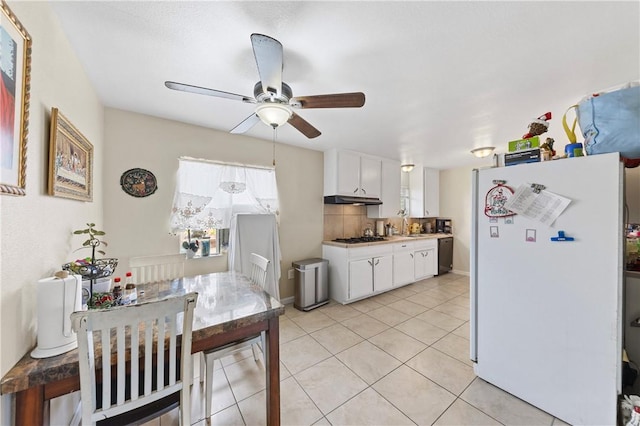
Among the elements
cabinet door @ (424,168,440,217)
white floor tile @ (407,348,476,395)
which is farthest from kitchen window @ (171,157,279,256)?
cabinet door @ (424,168,440,217)

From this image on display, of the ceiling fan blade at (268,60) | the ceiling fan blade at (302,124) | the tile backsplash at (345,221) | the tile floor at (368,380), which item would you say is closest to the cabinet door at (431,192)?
the tile backsplash at (345,221)

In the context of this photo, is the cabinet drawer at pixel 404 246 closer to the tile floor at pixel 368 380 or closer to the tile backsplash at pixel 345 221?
the tile backsplash at pixel 345 221

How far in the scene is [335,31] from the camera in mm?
1303

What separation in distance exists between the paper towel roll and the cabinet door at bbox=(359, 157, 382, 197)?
3533 millimetres

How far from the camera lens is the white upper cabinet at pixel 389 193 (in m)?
4.32

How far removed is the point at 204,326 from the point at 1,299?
707 mm

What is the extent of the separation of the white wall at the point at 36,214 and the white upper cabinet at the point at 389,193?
12.8ft

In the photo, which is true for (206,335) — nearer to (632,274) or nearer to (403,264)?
(632,274)

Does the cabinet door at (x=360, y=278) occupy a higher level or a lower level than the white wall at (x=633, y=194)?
lower

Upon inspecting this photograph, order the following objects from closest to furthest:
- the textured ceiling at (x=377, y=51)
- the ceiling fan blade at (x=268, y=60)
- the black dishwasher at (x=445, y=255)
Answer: the ceiling fan blade at (x=268, y=60)
the textured ceiling at (x=377, y=51)
the black dishwasher at (x=445, y=255)

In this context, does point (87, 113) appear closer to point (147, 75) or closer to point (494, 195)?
point (147, 75)

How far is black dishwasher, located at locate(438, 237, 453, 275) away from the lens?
5004 millimetres

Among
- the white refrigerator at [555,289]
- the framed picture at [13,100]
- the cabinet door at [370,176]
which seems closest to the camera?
the framed picture at [13,100]

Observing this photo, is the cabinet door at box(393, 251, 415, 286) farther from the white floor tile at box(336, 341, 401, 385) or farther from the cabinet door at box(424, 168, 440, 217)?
the white floor tile at box(336, 341, 401, 385)
